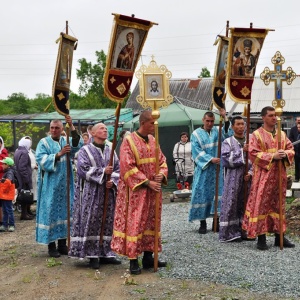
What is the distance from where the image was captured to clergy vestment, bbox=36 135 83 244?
325 inches

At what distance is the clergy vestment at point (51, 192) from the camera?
8.26m

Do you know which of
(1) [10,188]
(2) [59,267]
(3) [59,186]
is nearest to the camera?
(2) [59,267]

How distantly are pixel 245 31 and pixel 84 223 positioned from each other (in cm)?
329

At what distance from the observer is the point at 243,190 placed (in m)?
9.04

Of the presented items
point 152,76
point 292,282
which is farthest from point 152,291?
point 152,76

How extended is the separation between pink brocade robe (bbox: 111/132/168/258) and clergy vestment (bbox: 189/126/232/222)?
2.56 meters

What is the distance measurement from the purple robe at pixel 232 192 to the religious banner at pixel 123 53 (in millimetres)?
2267

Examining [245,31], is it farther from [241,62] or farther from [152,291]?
[152,291]

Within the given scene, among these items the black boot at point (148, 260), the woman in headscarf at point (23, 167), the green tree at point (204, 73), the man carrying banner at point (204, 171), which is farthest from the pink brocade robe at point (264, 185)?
the green tree at point (204, 73)

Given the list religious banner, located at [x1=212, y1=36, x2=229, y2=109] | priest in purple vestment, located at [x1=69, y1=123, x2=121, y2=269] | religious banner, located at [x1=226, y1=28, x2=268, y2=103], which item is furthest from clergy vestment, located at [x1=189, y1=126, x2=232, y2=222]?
priest in purple vestment, located at [x1=69, y1=123, x2=121, y2=269]

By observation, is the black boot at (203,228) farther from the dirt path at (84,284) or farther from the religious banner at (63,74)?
the religious banner at (63,74)

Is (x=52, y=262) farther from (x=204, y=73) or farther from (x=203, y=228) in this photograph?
(x=204, y=73)

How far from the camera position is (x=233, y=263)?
745 cm

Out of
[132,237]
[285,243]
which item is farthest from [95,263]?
[285,243]
